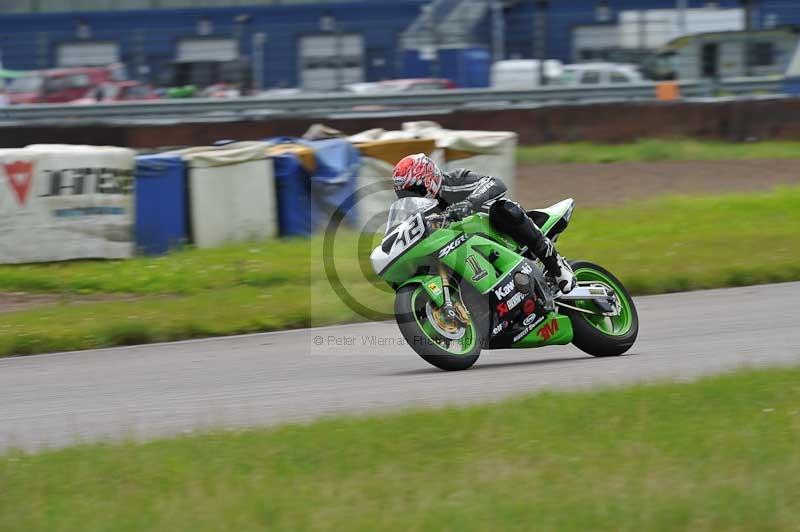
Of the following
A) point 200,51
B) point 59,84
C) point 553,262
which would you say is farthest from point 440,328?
point 59,84

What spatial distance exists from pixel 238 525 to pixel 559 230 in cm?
418

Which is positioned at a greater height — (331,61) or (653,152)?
Answer: (331,61)

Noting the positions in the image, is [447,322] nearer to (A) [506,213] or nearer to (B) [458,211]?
(B) [458,211]

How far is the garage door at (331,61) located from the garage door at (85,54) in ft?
15.5

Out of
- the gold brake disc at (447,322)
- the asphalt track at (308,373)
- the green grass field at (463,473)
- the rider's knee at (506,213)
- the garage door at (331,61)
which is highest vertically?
the garage door at (331,61)

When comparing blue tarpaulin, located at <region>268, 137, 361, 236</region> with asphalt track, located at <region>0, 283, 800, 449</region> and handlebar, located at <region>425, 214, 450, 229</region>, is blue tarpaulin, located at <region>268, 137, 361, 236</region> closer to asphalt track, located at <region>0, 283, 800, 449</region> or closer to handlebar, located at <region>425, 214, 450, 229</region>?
asphalt track, located at <region>0, 283, 800, 449</region>

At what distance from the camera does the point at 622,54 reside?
85.6 ft

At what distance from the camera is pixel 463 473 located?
200 inches

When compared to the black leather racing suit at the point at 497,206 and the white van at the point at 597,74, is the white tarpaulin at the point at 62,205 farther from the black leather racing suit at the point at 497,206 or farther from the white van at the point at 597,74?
the white van at the point at 597,74

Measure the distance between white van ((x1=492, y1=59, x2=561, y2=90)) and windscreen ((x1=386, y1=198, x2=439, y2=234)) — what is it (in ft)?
53.8

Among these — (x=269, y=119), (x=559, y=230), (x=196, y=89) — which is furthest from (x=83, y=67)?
(x=559, y=230)

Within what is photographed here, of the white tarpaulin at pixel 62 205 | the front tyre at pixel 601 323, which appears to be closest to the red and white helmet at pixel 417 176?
the front tyre at pixel 601 323

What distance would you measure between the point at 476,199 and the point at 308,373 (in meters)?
Answer: 1.75

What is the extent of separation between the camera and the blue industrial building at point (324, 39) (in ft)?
79.3
